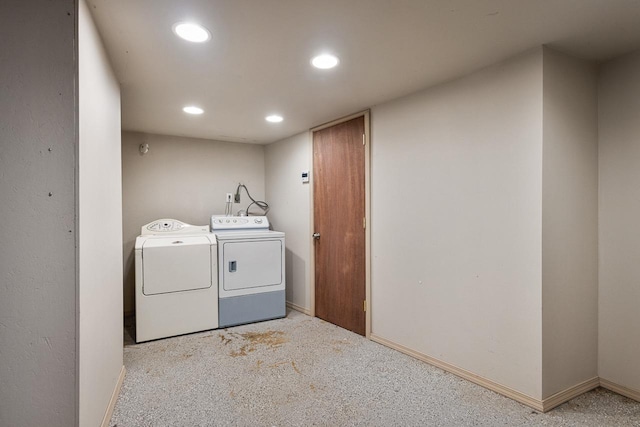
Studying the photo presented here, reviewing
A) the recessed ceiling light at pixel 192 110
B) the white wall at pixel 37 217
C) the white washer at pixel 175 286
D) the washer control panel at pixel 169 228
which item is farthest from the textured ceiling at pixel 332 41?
the washer control panel at pixel 169 228

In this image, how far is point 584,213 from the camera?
86.0 inches

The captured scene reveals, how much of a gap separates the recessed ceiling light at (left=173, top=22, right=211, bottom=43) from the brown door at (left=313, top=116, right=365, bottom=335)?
1658mm

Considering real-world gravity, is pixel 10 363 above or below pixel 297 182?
below

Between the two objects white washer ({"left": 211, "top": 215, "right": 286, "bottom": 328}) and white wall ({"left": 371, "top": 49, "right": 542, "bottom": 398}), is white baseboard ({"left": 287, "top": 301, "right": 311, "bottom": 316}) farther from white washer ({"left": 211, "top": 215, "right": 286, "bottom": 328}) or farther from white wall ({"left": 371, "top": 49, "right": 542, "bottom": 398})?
white wall ({"left": 371, "top": 49, "right": 542, "bottom": 398})

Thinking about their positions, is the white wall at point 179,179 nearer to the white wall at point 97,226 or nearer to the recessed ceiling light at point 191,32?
the white wall at point 97,226

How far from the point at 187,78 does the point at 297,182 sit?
1896 mm

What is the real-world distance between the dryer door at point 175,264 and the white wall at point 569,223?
279 centimetres

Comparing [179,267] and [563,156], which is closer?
[563,156]

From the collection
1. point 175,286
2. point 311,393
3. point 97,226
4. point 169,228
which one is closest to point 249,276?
point 175,286

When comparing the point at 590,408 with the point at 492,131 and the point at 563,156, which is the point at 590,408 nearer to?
the point at 563,156

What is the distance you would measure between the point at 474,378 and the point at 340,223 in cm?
172

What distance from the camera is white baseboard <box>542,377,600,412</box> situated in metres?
1.96

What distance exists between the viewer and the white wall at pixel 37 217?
1.28 meters

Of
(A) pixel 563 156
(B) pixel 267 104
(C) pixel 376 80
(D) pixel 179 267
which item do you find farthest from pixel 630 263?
(D) pixel 179 267
